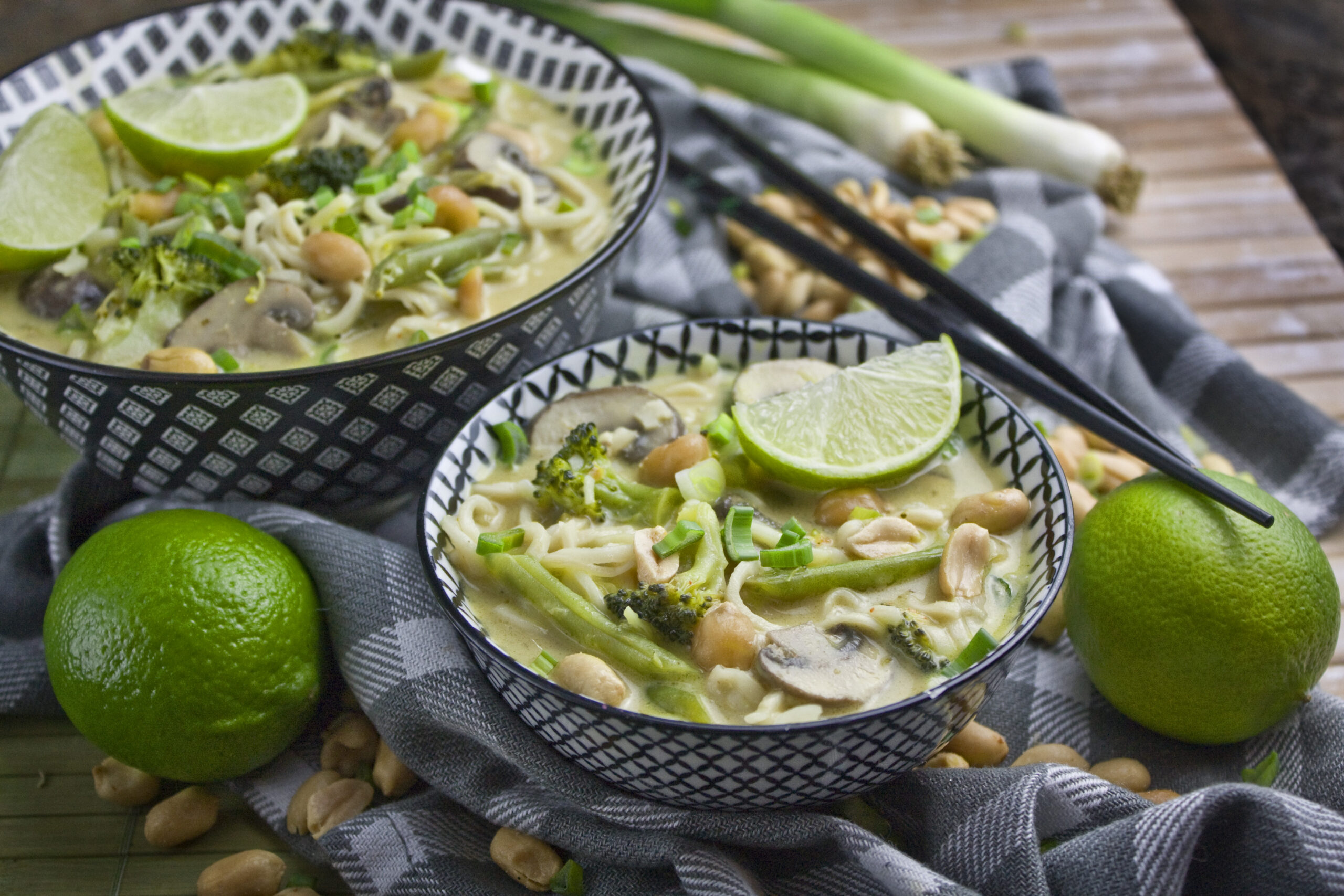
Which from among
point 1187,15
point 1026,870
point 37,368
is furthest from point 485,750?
point 1187,15

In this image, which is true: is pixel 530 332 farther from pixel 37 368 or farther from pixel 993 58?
pixel 993 58

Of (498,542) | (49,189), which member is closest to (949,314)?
(498,542)

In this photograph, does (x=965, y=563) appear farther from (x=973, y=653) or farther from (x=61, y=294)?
(x=61, y=294)

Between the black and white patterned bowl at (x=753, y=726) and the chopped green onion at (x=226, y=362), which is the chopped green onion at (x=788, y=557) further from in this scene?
the chopped green onion at (x=226, y=362)

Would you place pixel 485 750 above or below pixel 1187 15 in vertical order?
below

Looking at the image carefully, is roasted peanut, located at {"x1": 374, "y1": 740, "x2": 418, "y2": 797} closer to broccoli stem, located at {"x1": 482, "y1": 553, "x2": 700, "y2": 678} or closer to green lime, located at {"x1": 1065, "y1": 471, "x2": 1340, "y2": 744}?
broccoli stem, located at {"x1": 482, "y1": 553, "x2": 700, "y2": 678}
